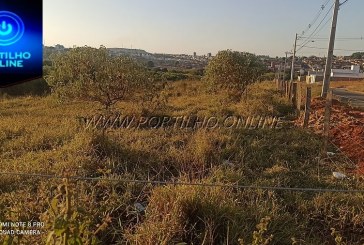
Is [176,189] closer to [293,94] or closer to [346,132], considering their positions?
[346,132]

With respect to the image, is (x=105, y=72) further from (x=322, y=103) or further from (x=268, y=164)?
(x=322, y=103)

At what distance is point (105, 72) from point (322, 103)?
862cm

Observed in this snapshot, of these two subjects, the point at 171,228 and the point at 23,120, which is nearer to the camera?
the point at 171,228

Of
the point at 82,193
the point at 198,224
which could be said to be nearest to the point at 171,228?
the point at 198,224

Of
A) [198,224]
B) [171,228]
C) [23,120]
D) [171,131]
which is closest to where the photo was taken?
[171,228]

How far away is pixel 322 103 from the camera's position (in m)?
13.8

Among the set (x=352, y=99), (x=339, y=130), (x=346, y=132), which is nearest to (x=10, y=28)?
(x=346, y=132)

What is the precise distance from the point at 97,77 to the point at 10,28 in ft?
19.3

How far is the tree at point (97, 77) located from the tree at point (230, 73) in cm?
573

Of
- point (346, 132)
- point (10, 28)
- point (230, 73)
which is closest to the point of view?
point (10, 28)

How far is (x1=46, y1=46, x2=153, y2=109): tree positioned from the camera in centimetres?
1041

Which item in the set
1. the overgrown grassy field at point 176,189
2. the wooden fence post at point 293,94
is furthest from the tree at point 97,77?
the wooden fence post at point 293,94

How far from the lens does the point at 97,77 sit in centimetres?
1034

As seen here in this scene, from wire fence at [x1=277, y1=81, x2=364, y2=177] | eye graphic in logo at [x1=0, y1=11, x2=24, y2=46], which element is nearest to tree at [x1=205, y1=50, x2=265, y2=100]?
wire fence at [x1=277, y1=81, x2=364, y2=177]
